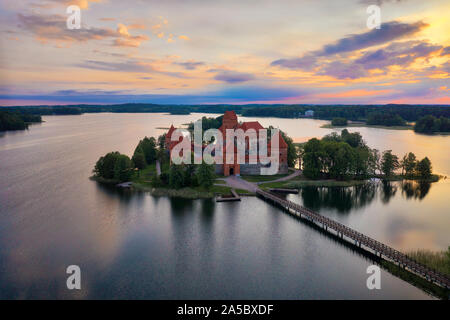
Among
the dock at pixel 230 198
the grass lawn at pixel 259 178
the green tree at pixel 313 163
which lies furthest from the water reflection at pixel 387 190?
the dock at pixel 230 198

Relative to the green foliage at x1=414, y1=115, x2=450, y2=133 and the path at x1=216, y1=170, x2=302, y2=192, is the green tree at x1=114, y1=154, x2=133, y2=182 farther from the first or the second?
the green foliage at x1=414, y1=115, x2=450, y2=133

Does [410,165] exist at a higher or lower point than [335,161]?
lower

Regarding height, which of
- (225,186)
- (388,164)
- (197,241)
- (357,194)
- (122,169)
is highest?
(388,164)

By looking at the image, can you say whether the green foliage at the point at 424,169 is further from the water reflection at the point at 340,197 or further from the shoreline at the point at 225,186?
the water reflection at the point at 340,197

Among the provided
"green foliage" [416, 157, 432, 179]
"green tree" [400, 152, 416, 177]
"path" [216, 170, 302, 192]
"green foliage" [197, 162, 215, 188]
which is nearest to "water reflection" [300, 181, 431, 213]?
"green foliage" [416, 157, 432, 179]

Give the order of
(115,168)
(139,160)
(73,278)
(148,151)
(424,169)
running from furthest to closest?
(148,151) → (139,160) → (424,169) → (115,168) → (73,278)

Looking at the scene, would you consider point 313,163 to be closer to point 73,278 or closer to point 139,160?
point 139,160

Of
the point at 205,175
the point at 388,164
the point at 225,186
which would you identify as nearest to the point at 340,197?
the point at 388,164
